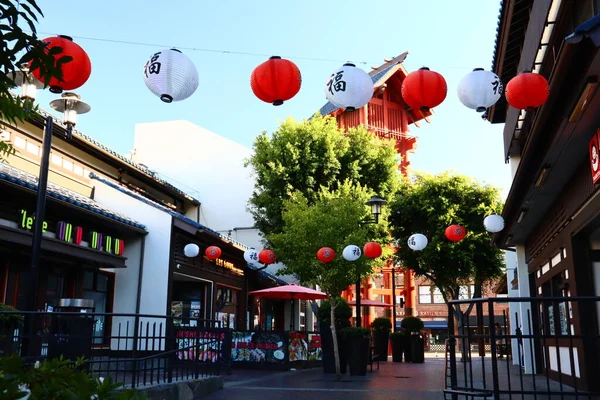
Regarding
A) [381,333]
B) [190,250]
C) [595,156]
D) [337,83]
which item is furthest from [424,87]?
[381,333]

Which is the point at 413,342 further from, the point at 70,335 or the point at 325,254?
the point at 70,335

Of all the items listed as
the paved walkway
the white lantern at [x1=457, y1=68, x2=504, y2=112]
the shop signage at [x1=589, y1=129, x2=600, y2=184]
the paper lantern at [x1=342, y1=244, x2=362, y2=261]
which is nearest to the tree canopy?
the paper lantern at [x1=342, y1=244, x2=362, y2=261]

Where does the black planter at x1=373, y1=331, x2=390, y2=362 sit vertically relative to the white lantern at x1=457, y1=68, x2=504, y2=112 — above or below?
below

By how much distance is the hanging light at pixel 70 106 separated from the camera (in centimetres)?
969

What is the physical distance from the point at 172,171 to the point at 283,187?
6.49m

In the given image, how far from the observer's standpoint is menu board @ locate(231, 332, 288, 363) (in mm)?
17797

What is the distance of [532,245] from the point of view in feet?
49.6

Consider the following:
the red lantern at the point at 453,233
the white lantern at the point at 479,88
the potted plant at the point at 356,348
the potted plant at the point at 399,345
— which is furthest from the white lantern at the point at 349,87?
the potted plant at the point at 399,345

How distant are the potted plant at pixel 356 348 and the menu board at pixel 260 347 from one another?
3201 millimetres

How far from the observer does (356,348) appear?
15055mm

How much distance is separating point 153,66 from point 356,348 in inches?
392

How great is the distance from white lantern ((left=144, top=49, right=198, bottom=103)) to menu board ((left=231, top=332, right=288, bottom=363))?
1171 cm

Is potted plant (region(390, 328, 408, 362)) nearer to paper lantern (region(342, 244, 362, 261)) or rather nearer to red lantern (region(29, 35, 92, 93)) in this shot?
paper lantern (region(342, 244, 362, 261))

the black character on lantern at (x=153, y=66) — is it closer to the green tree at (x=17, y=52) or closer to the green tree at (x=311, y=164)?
the green tree at (x=17, y=52)
